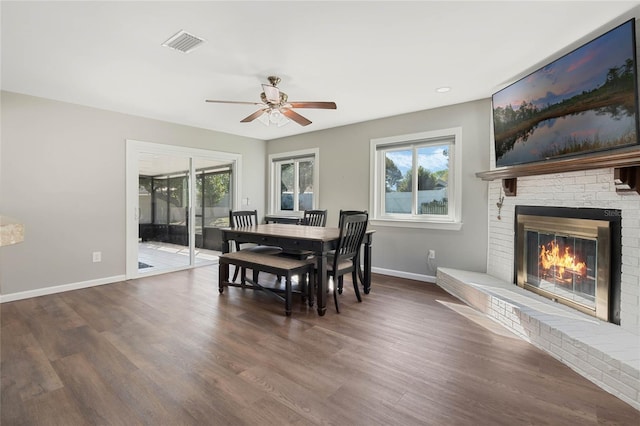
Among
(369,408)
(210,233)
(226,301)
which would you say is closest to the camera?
(369,408)

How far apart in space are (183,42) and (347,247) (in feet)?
7.65

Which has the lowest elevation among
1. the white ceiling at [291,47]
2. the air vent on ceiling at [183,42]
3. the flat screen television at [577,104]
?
the flat screen television at [577,104]

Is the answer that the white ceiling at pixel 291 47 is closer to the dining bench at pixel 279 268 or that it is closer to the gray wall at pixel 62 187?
the gray wall at pixel 62 187

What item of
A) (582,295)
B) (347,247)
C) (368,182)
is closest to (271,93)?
(347,247)

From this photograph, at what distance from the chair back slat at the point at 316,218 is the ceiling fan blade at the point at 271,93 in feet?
6.64

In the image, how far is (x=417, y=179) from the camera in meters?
4.29

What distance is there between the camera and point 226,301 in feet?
10.9

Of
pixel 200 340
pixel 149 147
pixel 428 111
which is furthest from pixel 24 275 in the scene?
pixel 428 111

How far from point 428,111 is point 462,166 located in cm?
90

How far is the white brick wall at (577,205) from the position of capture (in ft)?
6.91

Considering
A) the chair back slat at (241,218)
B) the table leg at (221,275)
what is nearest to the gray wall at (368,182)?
the chair back slat at (241,218)

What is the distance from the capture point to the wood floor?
5.20ft

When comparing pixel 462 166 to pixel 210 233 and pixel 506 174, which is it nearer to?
pixel 506 174

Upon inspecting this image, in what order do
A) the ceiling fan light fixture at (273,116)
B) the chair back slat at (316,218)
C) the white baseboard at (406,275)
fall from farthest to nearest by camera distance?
the chair back slat at (316,218) → the white baseboard at (406,275) → the ceiling fan light fixture at (273,116)
